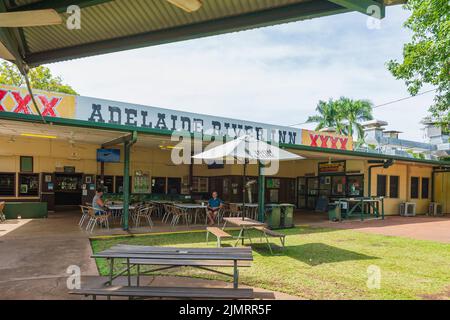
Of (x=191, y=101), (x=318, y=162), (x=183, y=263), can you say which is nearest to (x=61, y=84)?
(x=191, y=101)

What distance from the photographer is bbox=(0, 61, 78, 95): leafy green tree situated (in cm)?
2545

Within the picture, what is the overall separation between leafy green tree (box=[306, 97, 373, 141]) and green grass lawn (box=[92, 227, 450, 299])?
2901cm

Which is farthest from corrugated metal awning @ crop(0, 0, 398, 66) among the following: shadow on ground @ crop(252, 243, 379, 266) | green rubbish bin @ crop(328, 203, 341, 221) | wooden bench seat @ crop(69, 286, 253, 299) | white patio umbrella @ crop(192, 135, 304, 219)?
green rubbish bin @ crop(328, 203, 341, 221)

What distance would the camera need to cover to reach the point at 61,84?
1115 inches

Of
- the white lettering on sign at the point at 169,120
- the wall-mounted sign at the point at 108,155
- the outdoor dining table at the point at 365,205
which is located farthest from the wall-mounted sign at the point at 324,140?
the wall-mounted sign at the point at 108,155

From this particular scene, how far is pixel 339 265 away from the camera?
21.0ft

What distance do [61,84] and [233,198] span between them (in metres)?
19.2

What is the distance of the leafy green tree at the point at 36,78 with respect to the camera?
25.5 metres

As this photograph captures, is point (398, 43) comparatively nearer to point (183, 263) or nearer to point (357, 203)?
point (357, 203)

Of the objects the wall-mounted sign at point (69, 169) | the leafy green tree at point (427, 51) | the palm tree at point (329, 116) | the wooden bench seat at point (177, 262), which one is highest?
the palm tree at point (329, 116)

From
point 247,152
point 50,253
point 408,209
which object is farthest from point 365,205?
point 50,253

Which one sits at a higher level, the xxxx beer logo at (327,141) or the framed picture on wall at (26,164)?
the xxxx beer logo at (327,141)

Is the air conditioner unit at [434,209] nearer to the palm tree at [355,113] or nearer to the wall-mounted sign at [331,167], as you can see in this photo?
the wall-mounted sign at [331,167]

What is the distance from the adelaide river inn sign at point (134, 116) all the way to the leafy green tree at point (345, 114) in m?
22.4
